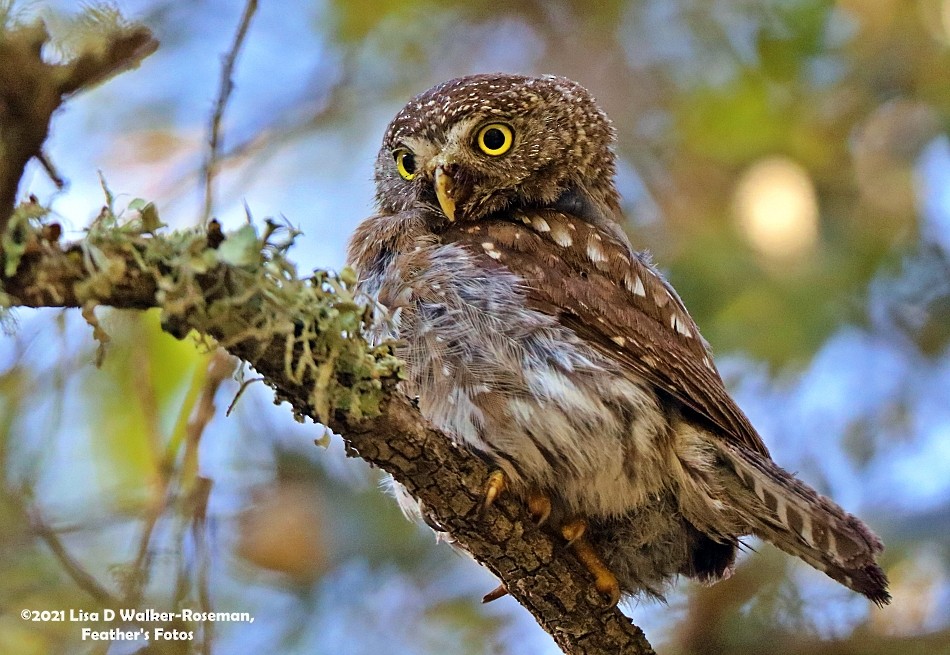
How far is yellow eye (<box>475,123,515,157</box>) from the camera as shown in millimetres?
3568

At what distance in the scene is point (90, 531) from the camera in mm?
Answer: 3605

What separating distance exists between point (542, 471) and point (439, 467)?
0.47 m

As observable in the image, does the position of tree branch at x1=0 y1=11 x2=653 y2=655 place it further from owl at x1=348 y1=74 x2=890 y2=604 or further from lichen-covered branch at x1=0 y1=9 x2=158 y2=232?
owl at x1=348 y1=74 x2=890 y2=604

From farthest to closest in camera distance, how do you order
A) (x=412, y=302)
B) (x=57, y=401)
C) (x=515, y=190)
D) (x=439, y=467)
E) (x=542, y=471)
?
(x=515, y=190) → (x=57, y=401) → (x=412, y=302) → (x=542, y=471) → (x=439, y=467)

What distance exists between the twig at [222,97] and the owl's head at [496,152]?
695 mm

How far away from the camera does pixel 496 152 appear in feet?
11.6

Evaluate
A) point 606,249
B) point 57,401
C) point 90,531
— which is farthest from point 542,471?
point 90,531

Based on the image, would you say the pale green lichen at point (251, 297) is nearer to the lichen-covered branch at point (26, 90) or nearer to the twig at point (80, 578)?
the lichen-covered branch at point (26, 90)

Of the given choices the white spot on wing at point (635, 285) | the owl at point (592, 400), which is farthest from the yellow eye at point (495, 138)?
the white spot on wing at point (635, 285)

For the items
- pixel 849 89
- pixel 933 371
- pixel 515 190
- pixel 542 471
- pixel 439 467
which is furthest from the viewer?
pixel 849 89

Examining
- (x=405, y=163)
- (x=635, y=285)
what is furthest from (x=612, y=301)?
(x=405, y=163)

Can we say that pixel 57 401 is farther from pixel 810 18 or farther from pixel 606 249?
pixel 810 18

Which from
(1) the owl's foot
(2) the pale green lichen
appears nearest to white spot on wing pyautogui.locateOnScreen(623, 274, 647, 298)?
→ (1) the owl's foot

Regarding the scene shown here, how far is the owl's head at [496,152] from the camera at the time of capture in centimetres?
344
